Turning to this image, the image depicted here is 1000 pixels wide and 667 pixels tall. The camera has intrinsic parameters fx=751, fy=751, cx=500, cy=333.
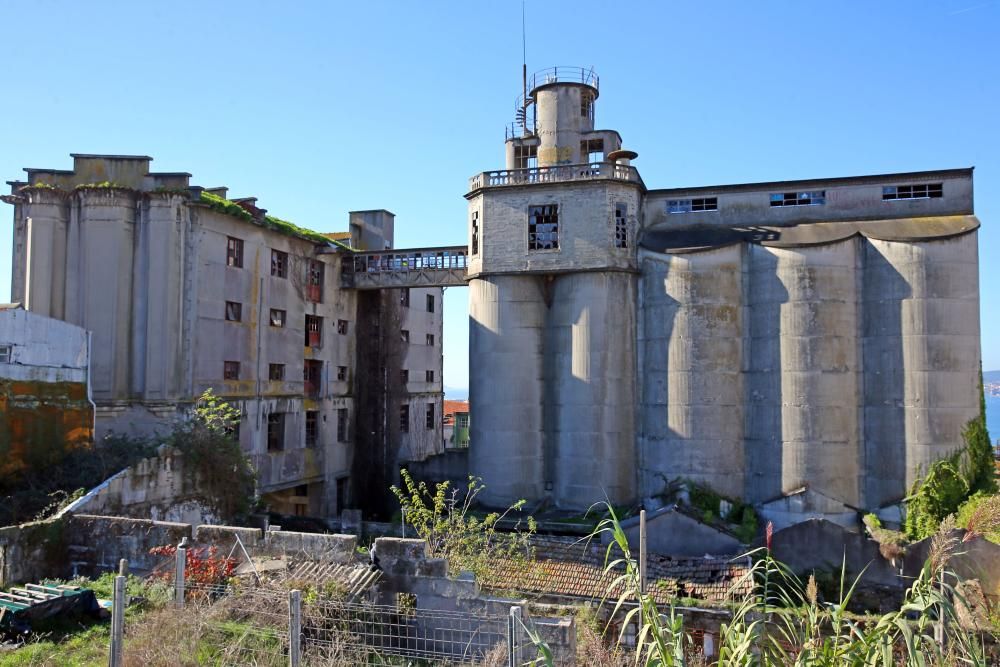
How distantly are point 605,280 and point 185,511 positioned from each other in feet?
57.7

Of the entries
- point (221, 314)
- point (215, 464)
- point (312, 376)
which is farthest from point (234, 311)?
point (215, 464)

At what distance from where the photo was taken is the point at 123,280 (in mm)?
27031

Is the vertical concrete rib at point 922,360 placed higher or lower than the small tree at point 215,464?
higher

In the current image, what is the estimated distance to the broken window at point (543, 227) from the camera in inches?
1239

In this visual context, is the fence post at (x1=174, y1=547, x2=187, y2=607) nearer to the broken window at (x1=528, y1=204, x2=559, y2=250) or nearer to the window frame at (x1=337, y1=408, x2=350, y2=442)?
the broken window at (x1=528, y1=204, x2=559, y2=250)

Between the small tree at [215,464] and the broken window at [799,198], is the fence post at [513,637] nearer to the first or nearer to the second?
the small tree at [215,464]

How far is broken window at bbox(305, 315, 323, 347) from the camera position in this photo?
35469 mm

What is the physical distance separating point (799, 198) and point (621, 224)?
7.54 m

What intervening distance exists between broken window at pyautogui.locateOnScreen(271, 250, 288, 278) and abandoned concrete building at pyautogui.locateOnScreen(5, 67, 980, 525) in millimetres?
124

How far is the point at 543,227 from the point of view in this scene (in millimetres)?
31641

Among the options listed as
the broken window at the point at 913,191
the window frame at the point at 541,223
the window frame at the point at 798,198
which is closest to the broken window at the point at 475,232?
the window frame at the point at 541,223

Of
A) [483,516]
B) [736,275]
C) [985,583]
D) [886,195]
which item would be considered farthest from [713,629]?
[886,195]

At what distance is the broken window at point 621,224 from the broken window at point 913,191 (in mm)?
10357

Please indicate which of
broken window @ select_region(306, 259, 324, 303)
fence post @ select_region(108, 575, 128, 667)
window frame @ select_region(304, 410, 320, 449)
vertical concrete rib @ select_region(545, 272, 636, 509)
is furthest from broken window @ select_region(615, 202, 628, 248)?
fence post @ select_region(108, 575, 128, 667)
